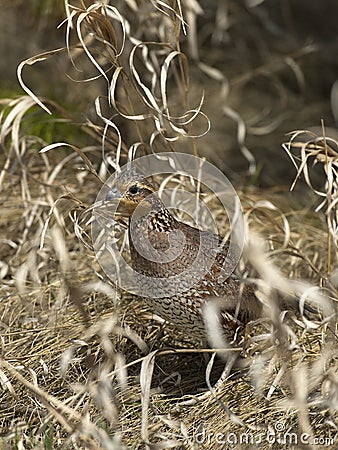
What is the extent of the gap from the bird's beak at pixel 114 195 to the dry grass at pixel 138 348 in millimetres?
128

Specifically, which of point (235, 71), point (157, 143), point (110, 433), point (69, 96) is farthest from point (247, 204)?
point (235, 71)

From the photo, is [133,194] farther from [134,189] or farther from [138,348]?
[138,348]

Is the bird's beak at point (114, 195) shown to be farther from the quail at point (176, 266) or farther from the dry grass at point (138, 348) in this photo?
the dry grass at point (138, 348)

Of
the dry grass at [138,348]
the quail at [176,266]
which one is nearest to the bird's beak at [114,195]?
the quail at [176,266]

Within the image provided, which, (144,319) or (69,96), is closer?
(144,319)

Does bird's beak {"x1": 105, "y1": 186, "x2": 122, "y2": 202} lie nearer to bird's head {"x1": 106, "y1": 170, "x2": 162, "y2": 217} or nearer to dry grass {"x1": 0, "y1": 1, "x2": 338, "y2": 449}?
bird's head {"x1": 106, "y1": 170, "x2": 162, "y2": 217}

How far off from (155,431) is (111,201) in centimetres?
84

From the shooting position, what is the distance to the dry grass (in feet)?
7.43

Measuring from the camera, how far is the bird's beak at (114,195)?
8.49ft

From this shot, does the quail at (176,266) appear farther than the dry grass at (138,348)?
Yes

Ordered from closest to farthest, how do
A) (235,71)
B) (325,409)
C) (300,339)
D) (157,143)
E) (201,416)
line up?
(325,409), (201,416), (300,339), (157,143), (235,71)

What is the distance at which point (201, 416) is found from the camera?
8.23 feet

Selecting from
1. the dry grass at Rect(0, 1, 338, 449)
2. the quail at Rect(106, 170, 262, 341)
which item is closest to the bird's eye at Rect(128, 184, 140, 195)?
the quail at Rect(106, 170, 262, 341)

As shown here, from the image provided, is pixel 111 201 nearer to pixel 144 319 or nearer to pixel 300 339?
pixel 144 319
